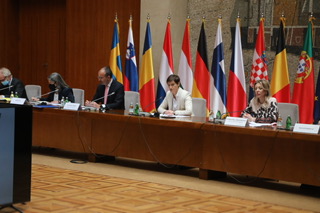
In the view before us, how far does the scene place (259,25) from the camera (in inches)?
364

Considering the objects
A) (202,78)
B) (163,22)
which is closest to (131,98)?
(202,78)

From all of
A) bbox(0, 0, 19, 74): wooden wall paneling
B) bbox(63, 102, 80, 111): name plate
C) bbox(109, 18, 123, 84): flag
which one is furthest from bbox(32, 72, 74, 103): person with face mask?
bbox(0, 0, 19, 74): wooden wall paneling

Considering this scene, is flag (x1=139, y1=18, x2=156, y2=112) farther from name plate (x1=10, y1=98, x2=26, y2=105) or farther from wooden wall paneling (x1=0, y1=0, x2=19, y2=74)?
wooden wall paneling (x1=0, y1=0, x2=19, y2=74)

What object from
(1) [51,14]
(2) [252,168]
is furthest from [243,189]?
(1) [51,14]

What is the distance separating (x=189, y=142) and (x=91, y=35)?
5.64m

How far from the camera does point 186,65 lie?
383 inches

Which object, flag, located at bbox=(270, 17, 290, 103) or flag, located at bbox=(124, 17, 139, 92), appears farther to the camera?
flag, located at bbox=(124, 17, 139, 92)

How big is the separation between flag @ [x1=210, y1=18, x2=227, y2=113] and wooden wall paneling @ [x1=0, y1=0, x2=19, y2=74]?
566cm

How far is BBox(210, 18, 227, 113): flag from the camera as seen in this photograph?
912 cm

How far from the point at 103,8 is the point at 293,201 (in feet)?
22.8

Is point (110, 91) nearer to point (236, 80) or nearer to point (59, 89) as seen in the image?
point (59, 89)

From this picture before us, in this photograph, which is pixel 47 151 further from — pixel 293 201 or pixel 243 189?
pixel 293 201

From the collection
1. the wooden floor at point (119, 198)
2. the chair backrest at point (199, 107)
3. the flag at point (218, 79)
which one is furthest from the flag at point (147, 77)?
the wooden floor at point (119, 198)

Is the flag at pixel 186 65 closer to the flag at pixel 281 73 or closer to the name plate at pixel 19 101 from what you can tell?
the flag at pixel 281 73
